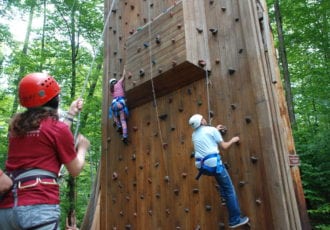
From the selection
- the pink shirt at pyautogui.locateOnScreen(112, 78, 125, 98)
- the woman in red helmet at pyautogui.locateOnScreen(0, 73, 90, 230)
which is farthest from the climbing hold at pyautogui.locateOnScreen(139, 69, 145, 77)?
the woman in red helmet at pyautogui.locateOnScreen(0, 73, 90, 230)

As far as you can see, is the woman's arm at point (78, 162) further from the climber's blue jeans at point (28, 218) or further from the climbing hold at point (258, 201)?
the climbing hold at point (258, 201)

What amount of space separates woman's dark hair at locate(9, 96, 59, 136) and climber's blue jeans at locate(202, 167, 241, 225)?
2.21 meters

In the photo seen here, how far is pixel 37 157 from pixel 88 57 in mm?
9908

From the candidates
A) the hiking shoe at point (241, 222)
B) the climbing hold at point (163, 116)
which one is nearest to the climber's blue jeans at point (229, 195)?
the hiking shoe at point (241, 222)

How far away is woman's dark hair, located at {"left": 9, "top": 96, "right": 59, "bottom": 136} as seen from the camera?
1819 mm

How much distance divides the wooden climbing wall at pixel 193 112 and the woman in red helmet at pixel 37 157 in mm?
2422

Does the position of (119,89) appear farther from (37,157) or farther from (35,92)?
(37,157)

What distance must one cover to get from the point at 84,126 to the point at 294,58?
654 centimetres

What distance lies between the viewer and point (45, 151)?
179cm

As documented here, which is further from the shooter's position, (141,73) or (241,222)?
(141,73)

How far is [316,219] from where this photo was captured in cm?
586

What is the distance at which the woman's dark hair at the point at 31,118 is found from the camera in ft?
5.97

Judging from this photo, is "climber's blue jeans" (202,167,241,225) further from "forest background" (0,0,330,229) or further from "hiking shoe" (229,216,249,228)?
"forest background" (0,0,330,229)

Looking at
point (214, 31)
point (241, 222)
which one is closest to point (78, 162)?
point (241, 222)
